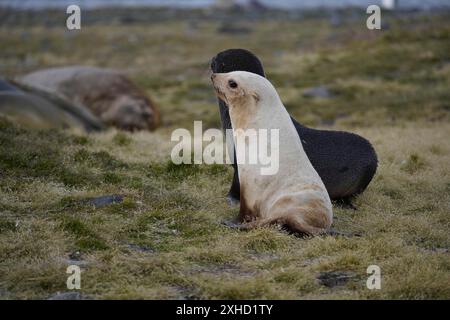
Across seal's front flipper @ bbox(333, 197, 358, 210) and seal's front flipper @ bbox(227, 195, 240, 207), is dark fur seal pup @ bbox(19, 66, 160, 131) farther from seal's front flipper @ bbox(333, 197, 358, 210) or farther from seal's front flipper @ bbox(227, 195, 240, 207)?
seal's front flipper @ bbox(333, 197, 358, 210)

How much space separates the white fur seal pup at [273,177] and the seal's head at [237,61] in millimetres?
986

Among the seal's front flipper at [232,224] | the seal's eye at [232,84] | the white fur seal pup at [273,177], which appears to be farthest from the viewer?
the seal's eye at [232,84]

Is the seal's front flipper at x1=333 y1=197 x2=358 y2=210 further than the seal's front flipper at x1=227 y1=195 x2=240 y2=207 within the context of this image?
Yes

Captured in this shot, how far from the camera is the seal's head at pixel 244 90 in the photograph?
7.16 metres

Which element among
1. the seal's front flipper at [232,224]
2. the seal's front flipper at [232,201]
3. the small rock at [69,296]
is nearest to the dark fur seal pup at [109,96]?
the seal's front flipper at [232,201]

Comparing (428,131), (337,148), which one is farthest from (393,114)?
(337,148)

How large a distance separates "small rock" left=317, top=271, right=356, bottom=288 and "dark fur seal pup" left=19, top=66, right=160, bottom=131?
10395 mm

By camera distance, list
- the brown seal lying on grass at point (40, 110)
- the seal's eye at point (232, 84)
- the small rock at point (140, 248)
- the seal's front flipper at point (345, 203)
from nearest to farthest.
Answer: the small rock at point (140, 248)
the seal's eye at point (232, 84)
the seal's front flipper at point (345, 203)
the brown seal lying on grass at point (40, 110)

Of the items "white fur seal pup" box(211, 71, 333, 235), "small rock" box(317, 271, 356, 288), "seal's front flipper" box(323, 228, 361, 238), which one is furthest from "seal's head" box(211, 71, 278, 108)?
"small rock" box(317, 271, 356, 288)

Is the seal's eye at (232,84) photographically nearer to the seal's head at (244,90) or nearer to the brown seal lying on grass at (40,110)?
the seal's head at (244,90)

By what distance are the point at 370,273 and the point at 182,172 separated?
13.4ft

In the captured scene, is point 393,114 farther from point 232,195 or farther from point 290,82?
point 232,195

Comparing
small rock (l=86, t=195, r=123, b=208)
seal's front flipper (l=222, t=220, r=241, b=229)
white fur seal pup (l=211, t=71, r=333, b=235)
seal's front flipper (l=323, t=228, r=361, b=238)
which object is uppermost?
white fur seal pup (l=211, t=71, r=333, b=235)

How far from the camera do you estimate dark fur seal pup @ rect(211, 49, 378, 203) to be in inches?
328
